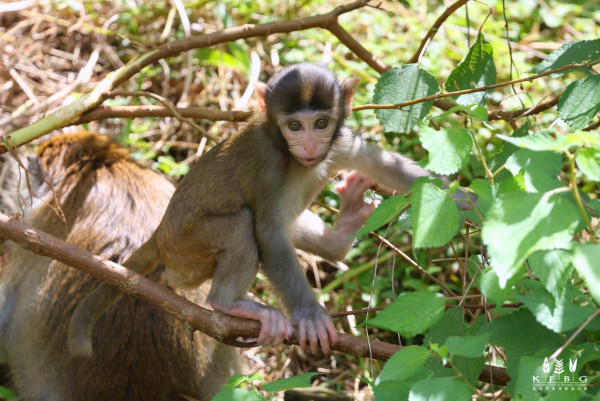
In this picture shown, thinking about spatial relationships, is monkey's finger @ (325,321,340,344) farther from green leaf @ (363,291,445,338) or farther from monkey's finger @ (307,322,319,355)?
green leaf @ (363,291,445,338)

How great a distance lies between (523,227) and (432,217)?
0.39 m

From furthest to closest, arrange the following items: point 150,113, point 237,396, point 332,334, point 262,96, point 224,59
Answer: point 224,59 < point 150,113 < point 262,96 < point 332,334 < point 237,396

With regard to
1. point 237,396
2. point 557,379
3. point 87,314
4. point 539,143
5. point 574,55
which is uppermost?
point 539,143

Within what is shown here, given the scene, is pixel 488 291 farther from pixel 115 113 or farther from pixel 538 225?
pixel 115 113

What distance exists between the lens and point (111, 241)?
4938 millimetres

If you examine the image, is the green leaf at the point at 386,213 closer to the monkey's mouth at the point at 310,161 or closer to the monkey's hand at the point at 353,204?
the monkey's mouth at the point at 310,161

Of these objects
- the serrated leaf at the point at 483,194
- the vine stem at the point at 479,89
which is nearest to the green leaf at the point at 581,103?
the vine stem at the point at 479,89

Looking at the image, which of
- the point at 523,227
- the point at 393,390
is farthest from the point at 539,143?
the point at 393,390

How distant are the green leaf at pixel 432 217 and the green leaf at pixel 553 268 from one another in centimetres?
29

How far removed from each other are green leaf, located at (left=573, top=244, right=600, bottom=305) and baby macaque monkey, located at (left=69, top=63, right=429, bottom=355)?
184 centimetres

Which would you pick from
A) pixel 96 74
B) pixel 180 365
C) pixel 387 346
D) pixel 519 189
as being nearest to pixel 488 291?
pixel 519 189

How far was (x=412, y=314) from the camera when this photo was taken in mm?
2486

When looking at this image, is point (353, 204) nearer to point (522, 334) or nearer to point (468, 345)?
point (522, 334)

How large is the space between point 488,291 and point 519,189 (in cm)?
40
